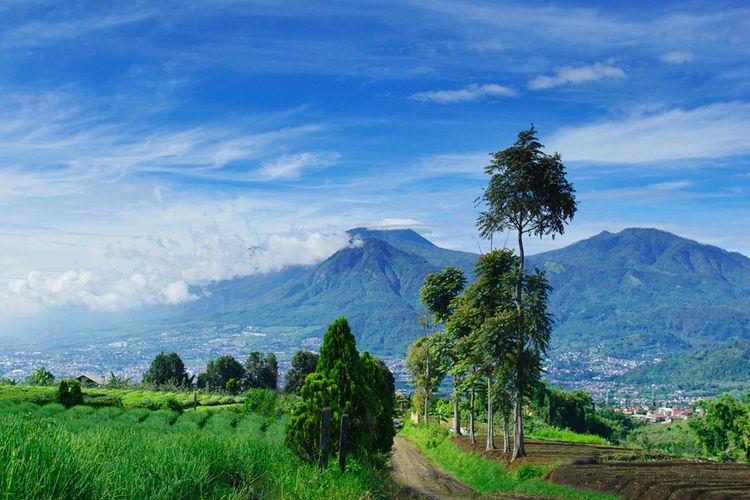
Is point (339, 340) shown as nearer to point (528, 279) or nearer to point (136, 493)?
point (136, 493)

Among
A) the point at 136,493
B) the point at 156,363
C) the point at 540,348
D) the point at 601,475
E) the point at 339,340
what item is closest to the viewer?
the point at 136,493

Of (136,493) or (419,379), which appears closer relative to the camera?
(136,493)

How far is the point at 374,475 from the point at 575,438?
2802cm

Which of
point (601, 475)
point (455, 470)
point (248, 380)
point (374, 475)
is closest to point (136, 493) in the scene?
point (374, 475)

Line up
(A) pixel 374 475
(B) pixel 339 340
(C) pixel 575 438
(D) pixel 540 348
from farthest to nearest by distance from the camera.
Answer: (C) pixel 575 438 → (D) pixel 540 348 → (B) pixel 339 340 → (A) pixel 374 475

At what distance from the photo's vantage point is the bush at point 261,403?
1298 inches

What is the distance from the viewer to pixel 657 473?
64.6ft

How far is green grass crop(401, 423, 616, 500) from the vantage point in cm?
1812

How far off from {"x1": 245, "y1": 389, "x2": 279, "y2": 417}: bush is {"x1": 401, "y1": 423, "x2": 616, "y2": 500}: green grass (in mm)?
9234

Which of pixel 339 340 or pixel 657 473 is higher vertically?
pixel 339 340

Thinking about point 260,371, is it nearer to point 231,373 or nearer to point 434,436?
point 231,373

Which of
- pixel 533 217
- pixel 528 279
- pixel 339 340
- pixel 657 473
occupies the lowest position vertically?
pixel 657 473

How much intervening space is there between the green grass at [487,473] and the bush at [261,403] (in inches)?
364

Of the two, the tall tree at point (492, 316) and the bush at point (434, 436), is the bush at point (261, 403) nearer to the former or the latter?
the bush at point (434, 436)
